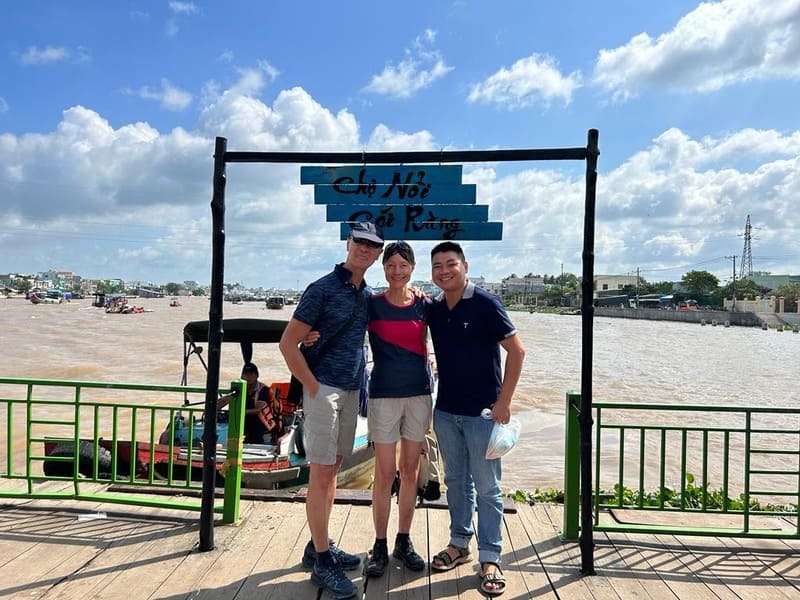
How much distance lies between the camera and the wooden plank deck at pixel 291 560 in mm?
3320

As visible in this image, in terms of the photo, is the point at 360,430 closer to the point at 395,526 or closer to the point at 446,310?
the point at 395,526

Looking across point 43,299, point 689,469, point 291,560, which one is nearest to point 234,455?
point 291,560

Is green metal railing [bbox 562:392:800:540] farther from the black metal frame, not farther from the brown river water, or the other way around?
the brown river water

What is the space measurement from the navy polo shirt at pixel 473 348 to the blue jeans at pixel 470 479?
0.39 feet

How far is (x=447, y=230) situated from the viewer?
390 centimetres

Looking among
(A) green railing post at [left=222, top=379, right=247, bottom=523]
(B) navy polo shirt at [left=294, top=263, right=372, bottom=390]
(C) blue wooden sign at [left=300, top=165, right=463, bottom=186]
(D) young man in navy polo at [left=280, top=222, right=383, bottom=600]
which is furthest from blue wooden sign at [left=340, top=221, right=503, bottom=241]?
(A) green railing post at [left=222, top=379, right=247, bottom=523]

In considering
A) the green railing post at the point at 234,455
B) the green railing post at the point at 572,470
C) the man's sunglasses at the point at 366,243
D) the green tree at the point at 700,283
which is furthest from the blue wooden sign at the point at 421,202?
Answer: the green tree at the point at 700,283

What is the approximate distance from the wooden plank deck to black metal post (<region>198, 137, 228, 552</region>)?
242 mm

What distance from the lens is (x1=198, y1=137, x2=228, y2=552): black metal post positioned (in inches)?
151

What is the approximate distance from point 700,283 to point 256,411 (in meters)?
110

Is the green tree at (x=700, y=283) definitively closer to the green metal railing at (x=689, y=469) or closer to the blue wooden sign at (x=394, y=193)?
the green metal railing at (x=689, y=469)

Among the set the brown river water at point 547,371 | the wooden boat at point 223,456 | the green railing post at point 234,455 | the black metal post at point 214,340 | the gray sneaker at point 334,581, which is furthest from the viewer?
the brown river water at point 547,371

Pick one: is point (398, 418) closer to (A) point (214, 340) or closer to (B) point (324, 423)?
(B) point (324, 423)

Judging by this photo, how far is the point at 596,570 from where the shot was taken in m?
3.64
